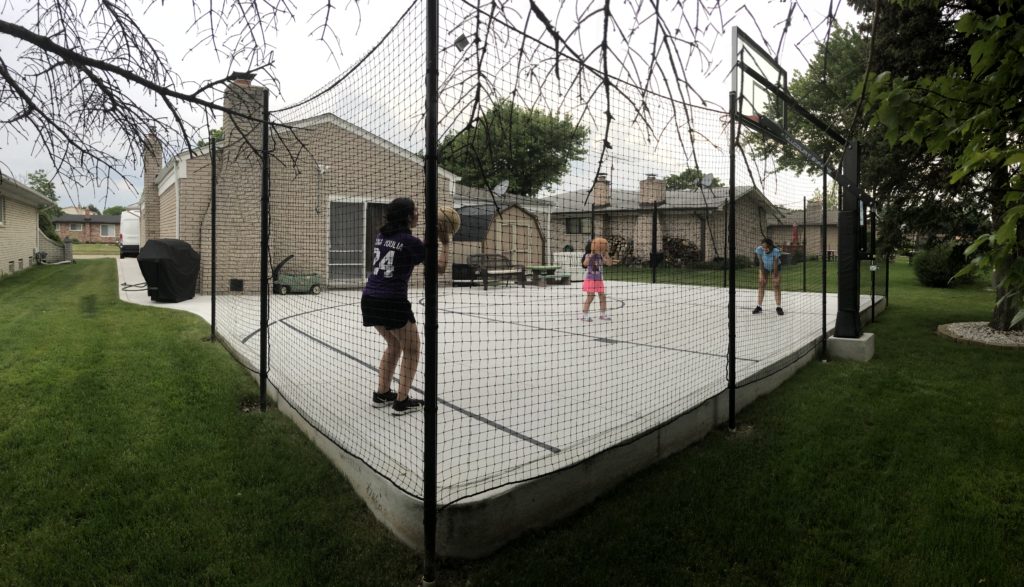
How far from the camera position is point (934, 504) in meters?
3.03

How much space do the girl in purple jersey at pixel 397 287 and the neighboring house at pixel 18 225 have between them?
620 inches

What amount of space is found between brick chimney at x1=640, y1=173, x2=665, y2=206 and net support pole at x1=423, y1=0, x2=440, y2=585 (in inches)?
75.3

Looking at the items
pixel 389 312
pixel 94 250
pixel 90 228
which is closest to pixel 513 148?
pixel 389 312

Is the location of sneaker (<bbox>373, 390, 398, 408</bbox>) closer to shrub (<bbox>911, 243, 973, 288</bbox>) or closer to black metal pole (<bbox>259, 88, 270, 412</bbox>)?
black metal pole (<bbox>259, 88, 270, 412</bbox>)

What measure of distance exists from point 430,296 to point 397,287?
5.18 ft

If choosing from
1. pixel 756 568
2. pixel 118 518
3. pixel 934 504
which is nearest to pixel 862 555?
pixel 756 568

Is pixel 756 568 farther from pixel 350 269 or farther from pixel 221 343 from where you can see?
pixel 350 269

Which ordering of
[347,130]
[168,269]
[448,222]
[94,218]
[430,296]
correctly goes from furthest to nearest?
[94,218] → [168,269] → [347,130] → [448,222] → [430,296]

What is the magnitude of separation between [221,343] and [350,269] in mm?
4947

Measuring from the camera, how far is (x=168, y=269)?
10477mm

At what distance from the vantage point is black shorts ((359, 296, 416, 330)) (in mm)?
3861

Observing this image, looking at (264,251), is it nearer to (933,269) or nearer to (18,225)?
(933,269)

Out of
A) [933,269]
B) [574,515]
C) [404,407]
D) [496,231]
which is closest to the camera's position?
[574,515]

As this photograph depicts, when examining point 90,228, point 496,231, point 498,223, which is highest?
point 90,228
